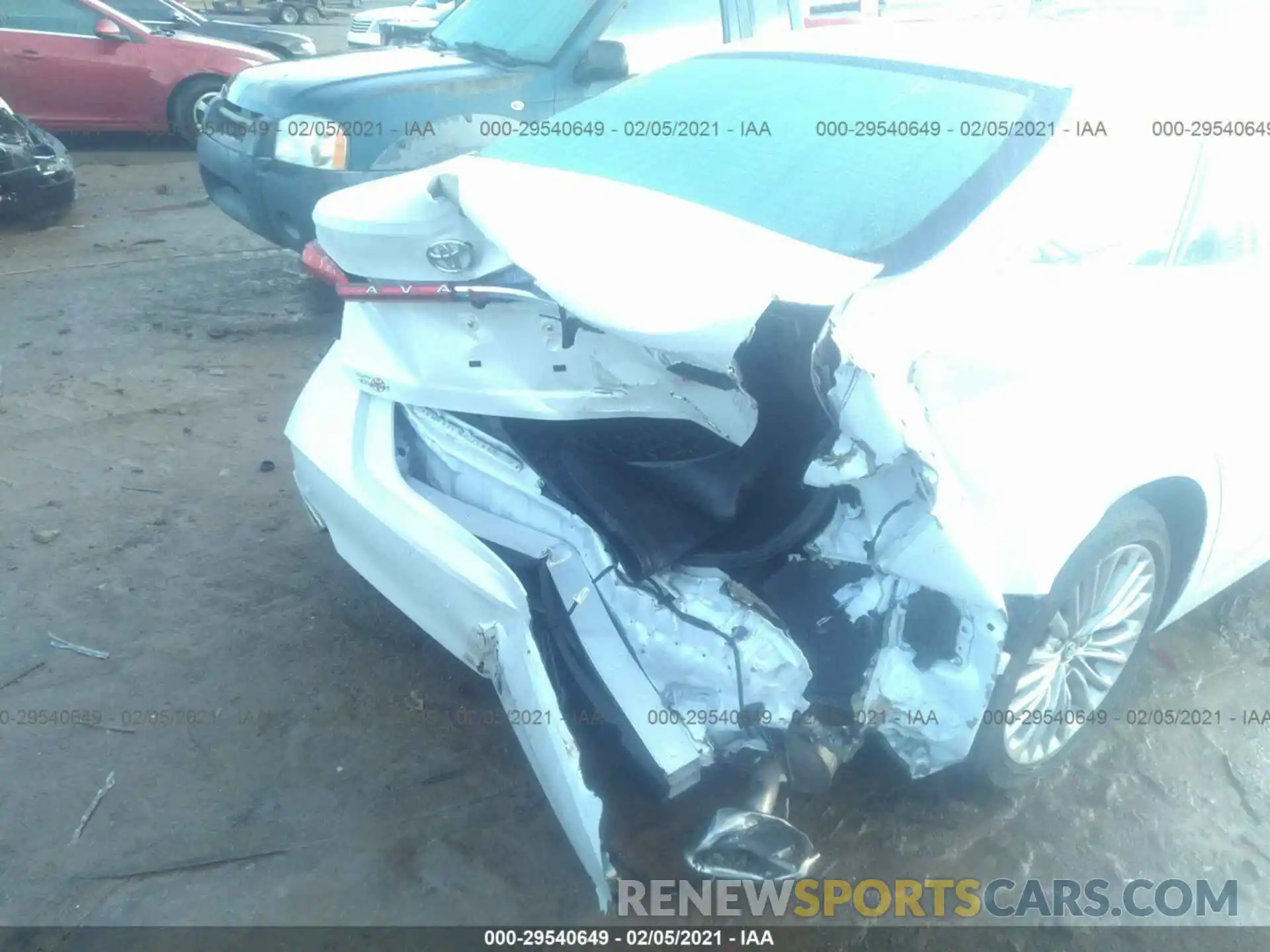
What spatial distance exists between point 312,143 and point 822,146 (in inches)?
136

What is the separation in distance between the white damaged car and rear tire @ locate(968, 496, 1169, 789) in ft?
0.04

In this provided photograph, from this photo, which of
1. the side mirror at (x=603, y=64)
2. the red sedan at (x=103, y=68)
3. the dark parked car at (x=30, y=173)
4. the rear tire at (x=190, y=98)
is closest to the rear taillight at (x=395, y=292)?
the side mirror at (x=603, y=64)

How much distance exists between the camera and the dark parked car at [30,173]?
679 cm

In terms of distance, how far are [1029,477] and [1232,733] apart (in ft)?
4.73

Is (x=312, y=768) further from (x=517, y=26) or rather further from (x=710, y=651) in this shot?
(x=517, y=26)

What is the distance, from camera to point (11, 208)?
692cm

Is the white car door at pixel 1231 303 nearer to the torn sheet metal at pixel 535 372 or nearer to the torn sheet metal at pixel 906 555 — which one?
the torn sheet metal at pixel 906 555

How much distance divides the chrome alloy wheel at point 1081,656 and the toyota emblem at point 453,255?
1614mm

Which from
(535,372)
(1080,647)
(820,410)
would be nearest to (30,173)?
(535,372)

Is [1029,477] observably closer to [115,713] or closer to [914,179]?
[914,179]

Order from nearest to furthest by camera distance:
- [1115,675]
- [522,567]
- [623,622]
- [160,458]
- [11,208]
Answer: [623,622], [522,567], [1115,675], [160,458], [11,208]

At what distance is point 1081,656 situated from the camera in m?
2.57

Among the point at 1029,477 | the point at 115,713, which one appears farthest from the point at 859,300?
the point at 115,713

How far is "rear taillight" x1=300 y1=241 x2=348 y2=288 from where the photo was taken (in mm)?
2715
